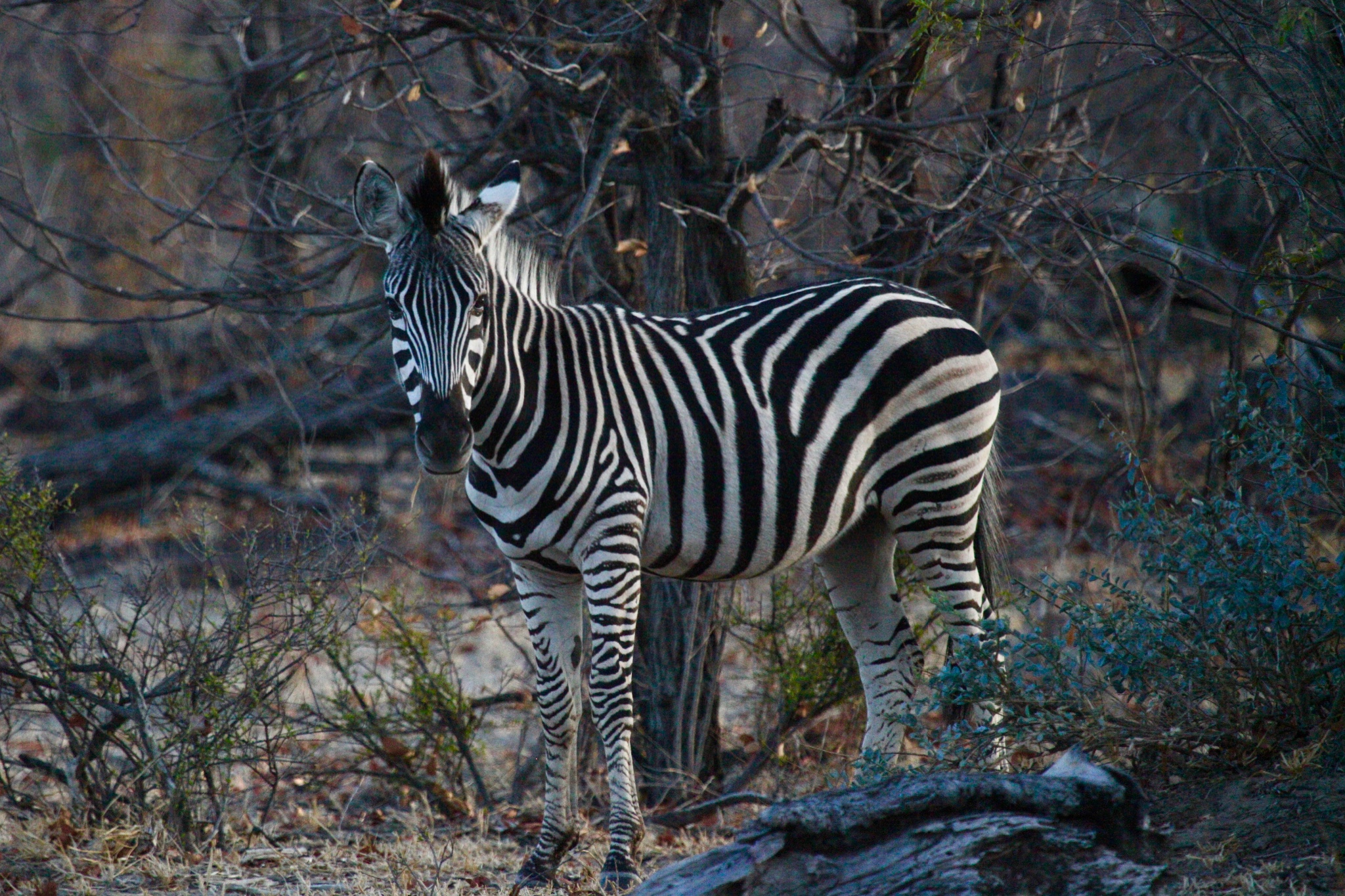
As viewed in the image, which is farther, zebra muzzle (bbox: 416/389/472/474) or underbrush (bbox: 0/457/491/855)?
underbrush (bbox: 0/457/491/855)

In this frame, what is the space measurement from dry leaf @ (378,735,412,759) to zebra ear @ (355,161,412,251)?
2.76 metres

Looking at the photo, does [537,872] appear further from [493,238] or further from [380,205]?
[380,205]

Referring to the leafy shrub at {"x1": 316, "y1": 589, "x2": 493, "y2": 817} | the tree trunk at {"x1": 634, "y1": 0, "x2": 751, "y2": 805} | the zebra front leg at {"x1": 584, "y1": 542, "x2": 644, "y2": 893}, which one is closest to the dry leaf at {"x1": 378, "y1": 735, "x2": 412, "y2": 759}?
the leafy shrub at {"x1": 316, "y1": 589, "x2": 493, "y2": 817}

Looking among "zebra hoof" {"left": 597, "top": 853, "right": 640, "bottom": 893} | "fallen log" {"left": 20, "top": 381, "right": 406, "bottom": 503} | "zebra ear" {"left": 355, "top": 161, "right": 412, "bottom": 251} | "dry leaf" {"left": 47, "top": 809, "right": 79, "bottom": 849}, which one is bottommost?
"zebra hoof" {"left": 597, "top": 853, "right": 640, "bottom": 893}

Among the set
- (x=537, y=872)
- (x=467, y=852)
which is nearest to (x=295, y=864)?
(x=467, y=852)

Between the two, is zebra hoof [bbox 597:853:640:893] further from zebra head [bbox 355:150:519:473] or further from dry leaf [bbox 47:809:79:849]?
dry leaf [bbox 47:809:79:849]

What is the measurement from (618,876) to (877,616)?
1669mm

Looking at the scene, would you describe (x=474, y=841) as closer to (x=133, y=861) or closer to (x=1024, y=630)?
(x=133, y=861)

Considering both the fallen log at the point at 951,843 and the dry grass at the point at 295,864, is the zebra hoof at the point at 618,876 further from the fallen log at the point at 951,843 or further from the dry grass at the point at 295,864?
the fallen log at the point at 951,843

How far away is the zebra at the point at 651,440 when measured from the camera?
4.40 m

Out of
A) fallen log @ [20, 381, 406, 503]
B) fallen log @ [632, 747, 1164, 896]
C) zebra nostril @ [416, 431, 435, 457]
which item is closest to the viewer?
fallen log @ [632, 747, 1164, 896]

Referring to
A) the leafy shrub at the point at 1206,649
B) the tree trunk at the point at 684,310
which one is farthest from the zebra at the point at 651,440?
the tree trunk at the point at 684,310

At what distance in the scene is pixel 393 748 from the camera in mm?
6121

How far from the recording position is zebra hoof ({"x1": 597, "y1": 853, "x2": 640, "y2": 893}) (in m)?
4.57
